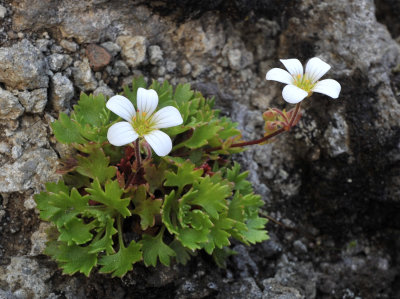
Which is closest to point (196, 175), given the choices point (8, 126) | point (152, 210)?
point (152, 210)

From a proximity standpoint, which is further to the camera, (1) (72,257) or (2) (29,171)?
(2) (29,171)

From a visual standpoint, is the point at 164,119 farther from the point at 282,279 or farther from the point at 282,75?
the point at 282,279

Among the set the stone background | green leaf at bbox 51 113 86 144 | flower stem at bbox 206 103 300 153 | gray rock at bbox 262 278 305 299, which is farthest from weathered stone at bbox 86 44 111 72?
gray rock at bbox 262 278 305 299

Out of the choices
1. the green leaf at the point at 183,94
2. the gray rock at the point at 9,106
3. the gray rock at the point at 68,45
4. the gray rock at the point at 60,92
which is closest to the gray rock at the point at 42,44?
the gray rock at the point at 68,45

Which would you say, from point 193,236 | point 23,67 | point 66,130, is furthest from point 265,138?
point 23,67

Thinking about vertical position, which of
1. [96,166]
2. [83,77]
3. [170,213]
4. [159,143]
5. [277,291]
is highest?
[83,77]

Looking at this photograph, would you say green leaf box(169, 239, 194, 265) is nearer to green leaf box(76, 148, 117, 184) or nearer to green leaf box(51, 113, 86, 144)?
green leaf box(76, 148, 117, 184)

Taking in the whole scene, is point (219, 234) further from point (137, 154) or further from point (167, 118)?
point (167, 118)
